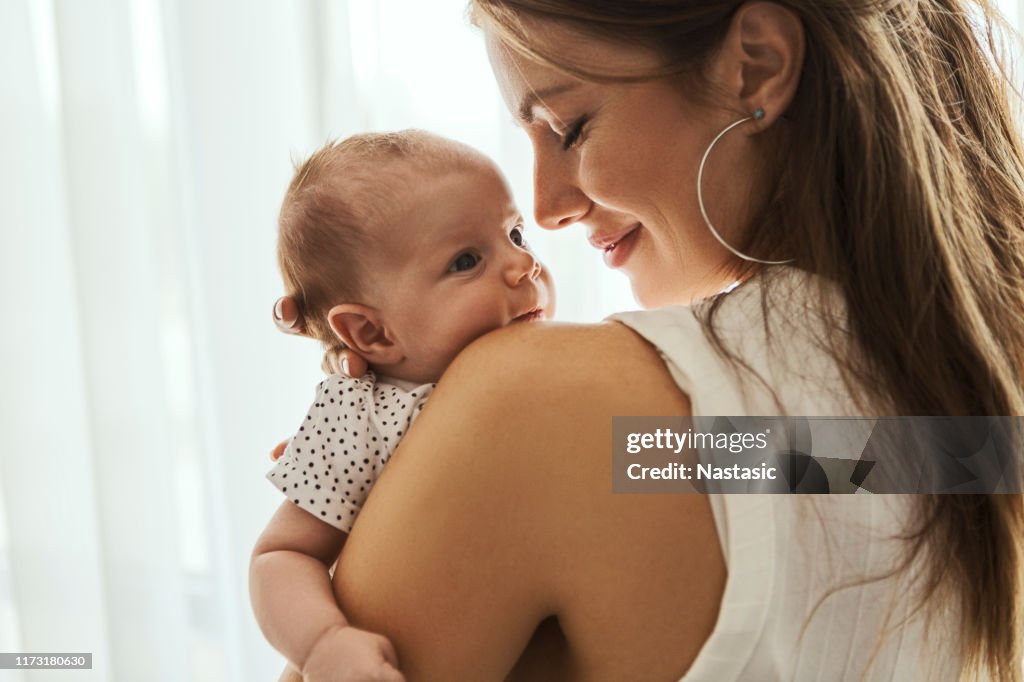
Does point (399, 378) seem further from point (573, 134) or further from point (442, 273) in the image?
point (573, 134)

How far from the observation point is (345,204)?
104cm

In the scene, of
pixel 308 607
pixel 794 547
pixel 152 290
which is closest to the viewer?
pixel 794 547

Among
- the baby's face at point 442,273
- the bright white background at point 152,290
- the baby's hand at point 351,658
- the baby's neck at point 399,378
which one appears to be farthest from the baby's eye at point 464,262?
the bright white background at point 152,290

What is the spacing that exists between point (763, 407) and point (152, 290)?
1936mm

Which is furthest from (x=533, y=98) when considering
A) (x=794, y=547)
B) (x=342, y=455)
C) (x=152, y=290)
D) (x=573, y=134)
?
(x=152, y=290)

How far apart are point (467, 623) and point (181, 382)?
181 centimetres

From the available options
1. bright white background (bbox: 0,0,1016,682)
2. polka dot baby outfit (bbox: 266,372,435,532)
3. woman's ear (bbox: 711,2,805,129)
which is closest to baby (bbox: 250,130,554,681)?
polka dot baby outfit (bbox: 266,372,435,532)

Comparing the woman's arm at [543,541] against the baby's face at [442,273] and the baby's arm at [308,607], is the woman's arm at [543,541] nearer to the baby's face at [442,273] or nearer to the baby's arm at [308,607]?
the baby's arm at [308,607]

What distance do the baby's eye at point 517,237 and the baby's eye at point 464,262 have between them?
0.21 feet

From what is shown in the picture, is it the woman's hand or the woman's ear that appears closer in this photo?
the woman's ear

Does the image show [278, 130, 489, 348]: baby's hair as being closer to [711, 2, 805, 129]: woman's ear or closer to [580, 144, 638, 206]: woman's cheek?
[580, 144, 638, 206]: woman's cheek

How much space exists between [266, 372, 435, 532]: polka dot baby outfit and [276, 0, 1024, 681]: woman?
4.9 inches

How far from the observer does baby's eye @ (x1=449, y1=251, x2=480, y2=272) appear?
1047 mm

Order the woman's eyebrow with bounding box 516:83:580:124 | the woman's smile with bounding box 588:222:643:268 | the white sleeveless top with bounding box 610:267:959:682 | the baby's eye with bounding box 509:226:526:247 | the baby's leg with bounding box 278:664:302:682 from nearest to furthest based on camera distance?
the white sleeveless top with bounding box 610:267:959:682 → the baby's leg with bounding box 278:664:302:682 → the woman's eyebrow with bounding box 516:83:580:124 → the baby's eye with bounding box 509:226:526:247 → the woman's smile with bounding box 588:222:643:268
